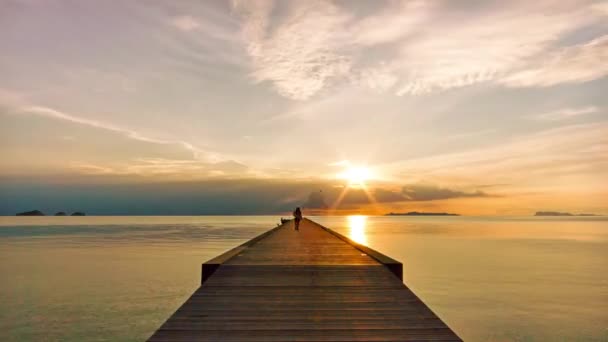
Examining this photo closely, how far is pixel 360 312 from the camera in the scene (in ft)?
26.0

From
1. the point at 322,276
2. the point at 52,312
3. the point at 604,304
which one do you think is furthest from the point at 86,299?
the point at 604,304

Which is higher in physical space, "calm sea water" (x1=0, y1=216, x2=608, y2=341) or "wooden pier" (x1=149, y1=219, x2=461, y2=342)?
"wooden pier" (x1=149, y1=219, x2=461, y2=342)

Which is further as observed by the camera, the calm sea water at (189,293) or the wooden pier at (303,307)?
the calm sea water at (189,293)

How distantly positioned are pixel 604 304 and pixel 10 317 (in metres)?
25.2

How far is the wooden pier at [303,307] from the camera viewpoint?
22.1 ft

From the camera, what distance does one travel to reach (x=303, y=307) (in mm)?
8266

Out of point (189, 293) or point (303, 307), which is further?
point (189, 293)

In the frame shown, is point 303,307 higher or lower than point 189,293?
higher

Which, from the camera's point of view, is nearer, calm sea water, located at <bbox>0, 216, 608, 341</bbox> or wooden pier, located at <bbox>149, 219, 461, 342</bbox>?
wooden pier, located at <bbox>149, 219, 461, 342</bbox>

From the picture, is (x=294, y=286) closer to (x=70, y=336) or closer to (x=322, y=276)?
(x=322, y=276)

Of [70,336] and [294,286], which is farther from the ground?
[294,286]

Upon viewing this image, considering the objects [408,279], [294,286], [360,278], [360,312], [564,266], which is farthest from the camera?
[564,266]

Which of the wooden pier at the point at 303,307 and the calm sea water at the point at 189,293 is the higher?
the wooden pier at the point at 303,307

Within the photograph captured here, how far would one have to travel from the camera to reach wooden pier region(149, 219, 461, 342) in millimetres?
6750
